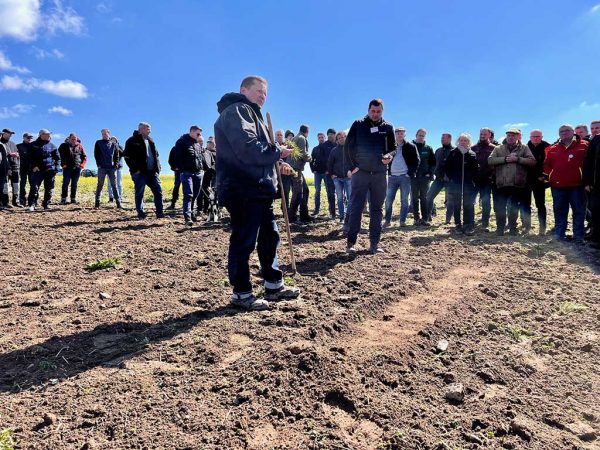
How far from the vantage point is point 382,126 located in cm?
750

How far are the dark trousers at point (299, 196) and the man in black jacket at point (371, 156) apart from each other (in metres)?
3.82

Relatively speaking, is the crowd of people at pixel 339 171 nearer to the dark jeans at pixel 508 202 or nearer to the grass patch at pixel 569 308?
the dark jeans at pixel 508 202

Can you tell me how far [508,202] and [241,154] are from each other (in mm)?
8435

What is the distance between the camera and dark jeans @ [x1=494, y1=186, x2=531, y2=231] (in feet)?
33.1

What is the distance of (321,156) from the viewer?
12.6 m

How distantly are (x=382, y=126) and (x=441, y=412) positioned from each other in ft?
18.1

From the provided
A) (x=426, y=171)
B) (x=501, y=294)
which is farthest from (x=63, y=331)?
(x=426, y=171)

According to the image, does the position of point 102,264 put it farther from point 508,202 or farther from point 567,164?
point 567,164

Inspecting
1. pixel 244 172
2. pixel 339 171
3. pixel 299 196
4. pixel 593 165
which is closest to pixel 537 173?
pixel 593 165

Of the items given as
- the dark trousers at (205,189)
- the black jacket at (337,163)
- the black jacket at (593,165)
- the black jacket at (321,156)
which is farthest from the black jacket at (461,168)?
the dark trousers at (205,189)

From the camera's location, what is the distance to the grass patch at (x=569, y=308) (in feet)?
16.5

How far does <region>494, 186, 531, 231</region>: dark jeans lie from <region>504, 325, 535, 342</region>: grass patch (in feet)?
20.5

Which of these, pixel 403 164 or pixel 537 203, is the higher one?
pixel 403 164

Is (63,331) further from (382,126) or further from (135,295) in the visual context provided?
(382,126)
